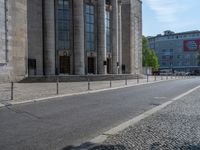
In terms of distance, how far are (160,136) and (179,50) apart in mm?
174491

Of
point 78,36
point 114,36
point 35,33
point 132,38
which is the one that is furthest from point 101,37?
point 132,38

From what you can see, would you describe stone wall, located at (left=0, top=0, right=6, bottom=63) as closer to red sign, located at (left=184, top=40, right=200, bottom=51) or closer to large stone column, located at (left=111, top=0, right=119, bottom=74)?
large stone column, located at (left=111, top=0, right=119, bottom=74)

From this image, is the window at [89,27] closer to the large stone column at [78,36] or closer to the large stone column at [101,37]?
the large stone column at [101,37]

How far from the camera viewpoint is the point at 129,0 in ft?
249

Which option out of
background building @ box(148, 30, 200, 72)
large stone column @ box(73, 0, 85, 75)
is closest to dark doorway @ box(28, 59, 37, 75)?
large stone column @ box(73, 0, 85, 75)

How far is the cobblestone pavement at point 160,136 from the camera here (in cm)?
804

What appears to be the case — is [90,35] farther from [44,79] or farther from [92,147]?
[92,147]

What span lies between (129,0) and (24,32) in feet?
124

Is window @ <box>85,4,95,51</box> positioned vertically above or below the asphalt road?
above

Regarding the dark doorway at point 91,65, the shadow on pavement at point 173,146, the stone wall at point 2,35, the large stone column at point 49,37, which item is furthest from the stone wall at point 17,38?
the shadow on pavement at point 173,146

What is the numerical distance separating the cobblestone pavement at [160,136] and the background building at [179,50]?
165 metres

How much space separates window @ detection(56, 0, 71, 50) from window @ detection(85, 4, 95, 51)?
4012 millimetres

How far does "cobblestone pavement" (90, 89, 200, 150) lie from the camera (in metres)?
8.04

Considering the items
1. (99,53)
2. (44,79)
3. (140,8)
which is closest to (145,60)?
(140,8)
